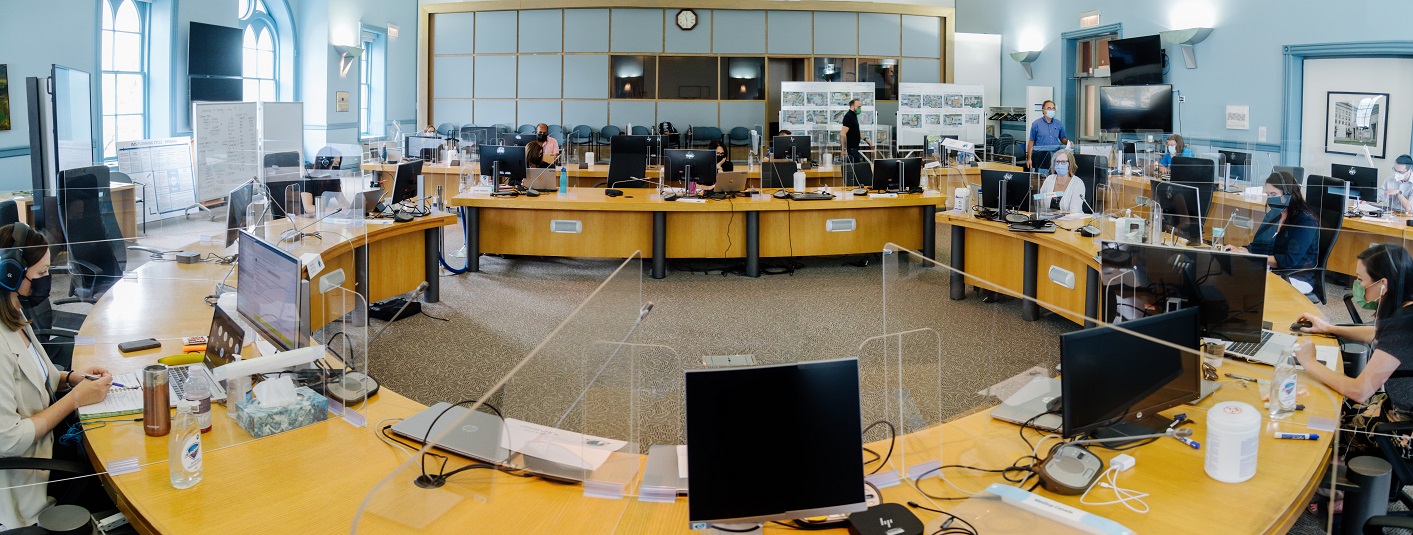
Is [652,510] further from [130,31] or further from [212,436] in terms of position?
[130,31]

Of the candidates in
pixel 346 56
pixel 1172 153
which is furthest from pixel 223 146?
pixel 1172 153

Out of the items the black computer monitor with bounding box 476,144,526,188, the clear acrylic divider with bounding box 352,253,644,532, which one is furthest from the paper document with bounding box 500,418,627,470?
the black computer monitor with bounding box 476,144,526,188

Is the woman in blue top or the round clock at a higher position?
the round clock

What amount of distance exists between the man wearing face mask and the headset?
7.78 m

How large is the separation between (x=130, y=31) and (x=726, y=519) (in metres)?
11.1

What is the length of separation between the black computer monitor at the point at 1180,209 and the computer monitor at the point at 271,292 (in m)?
5.02

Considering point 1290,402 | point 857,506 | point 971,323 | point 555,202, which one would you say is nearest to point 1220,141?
point 971,323

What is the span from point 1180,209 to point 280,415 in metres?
5.42

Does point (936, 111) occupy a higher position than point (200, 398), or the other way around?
point (936, 111)

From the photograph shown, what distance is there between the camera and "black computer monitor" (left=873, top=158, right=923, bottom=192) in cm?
846

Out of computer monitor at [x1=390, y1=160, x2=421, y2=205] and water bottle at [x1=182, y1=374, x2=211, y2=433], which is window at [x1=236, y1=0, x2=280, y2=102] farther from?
water bottle at [x1=182, y1=374, x2=211, y2=433]

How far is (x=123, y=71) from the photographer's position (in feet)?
34.7

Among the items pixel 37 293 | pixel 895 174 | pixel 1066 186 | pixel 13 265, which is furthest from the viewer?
pixel 895 174

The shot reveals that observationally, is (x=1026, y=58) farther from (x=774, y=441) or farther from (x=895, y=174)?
(x=774, y=441)
